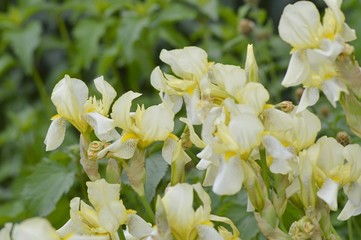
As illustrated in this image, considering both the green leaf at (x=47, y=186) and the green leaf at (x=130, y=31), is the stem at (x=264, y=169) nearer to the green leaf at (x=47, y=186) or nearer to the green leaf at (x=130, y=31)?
the green leaf at (x=47, y=186)

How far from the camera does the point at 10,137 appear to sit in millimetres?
2932

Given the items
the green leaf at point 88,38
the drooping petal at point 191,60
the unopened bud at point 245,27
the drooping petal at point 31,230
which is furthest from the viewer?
the green leaf at point 88,38

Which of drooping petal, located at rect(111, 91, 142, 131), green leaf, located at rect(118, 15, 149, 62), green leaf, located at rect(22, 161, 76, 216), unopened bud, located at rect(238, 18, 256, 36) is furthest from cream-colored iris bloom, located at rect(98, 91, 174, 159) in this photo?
green leaf, located at rect(118, 15, 149, 62)

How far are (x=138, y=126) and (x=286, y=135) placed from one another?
0.69ft

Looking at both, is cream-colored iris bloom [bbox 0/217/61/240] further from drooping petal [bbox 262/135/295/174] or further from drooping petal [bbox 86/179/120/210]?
drooping petal [bbox 262/135/295/174]

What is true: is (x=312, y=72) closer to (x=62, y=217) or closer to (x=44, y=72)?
(x=62, y=217)

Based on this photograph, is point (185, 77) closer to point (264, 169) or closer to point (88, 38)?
point (264, 169)

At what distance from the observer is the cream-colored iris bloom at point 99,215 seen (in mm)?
1256

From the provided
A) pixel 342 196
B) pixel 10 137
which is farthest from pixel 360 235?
pixel 10 137

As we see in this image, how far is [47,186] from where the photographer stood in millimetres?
1893

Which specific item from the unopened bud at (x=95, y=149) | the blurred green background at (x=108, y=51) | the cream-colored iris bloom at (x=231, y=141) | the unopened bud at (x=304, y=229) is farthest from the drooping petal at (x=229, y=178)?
the blurred green background at (x=108, y=51)

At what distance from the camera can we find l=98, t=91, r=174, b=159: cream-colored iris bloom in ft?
4.32

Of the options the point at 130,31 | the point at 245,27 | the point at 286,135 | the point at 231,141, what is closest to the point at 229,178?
the point at 231,141

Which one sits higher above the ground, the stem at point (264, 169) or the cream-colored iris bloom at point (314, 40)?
the cream-colored iris bloom at point (314, 40)
